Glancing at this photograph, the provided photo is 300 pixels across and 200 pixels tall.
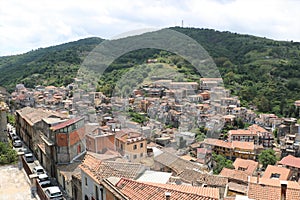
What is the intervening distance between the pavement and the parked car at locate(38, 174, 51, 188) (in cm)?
121

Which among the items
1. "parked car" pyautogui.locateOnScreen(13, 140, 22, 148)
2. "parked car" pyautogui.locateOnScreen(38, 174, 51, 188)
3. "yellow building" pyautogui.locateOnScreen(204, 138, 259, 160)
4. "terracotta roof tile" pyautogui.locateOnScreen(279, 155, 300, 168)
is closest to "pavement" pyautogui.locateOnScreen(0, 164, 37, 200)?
"parked car" pyautogui.locateOnScreen(38, 174, 51, 188)

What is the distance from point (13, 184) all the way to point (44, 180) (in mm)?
2400

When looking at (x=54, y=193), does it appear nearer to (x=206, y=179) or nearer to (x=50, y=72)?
(x=206, y=179)

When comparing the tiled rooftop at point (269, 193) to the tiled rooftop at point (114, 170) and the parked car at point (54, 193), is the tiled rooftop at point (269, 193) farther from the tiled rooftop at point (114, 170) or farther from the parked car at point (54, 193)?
the parked car at point (54, 193)

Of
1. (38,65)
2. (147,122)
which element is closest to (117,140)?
(147,122)

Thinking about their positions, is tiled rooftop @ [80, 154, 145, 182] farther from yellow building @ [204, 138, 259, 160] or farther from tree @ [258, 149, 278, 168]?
yellow building @ [204, 138, 259, 160]

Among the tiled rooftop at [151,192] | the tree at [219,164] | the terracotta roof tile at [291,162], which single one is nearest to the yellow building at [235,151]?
the tree at [219,164]

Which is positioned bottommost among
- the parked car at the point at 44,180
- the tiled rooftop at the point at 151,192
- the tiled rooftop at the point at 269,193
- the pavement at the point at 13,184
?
the parked car at the point at 44,180

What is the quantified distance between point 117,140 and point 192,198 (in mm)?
1962

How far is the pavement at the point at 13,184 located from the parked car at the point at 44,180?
1208 mm

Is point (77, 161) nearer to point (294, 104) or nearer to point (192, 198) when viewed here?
point (192, 198)

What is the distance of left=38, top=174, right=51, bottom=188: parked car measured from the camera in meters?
8.07

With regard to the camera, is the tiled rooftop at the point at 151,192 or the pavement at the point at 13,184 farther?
the pavement at the point at 13,184

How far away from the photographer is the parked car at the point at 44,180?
8070 millimetres
